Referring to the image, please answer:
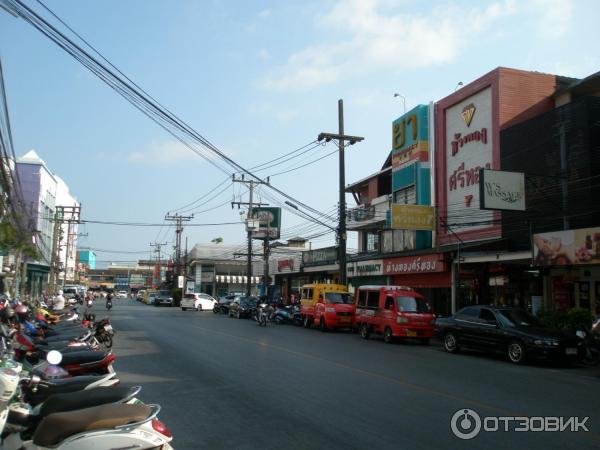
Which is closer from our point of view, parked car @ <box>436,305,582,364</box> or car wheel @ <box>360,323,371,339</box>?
parked car @ <box>436,305,582,364</box>

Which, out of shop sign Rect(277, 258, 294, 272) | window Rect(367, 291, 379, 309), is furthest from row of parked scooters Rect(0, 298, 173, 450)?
shop sign Rect(277, 258, 294, 272)

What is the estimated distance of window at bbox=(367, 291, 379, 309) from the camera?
22.5m

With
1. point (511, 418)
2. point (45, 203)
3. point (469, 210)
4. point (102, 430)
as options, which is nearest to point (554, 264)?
point (469, 210)

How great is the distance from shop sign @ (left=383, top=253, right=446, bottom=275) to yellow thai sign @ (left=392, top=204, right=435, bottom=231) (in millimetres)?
1607

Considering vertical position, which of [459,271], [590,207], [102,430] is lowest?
[102,430]

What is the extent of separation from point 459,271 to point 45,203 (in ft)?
161

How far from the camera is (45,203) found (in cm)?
6034

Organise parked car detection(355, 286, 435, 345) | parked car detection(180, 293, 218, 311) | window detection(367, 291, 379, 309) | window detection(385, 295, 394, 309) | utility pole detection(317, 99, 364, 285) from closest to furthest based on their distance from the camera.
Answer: parked car detection(355, 286, 435, 345), window detection(385, 295, 394, 309), window detection(367, 291, 379, 309), utility pole detection(317, 99, 364, 285), parked car detection(180, 293, 218, 311)

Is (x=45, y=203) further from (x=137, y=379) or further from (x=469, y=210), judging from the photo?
(x=137, y=379)

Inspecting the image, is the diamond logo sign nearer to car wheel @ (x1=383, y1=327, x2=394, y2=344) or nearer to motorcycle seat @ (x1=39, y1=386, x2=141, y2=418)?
car wheel @ (x1=383, y1=327, x2=394, y2=344)

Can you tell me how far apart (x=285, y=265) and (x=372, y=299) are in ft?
88.6

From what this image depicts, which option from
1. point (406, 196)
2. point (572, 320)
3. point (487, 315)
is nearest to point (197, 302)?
point (406, 196)

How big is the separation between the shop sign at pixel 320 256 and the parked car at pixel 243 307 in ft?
20.0

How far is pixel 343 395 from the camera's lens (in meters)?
9.39
